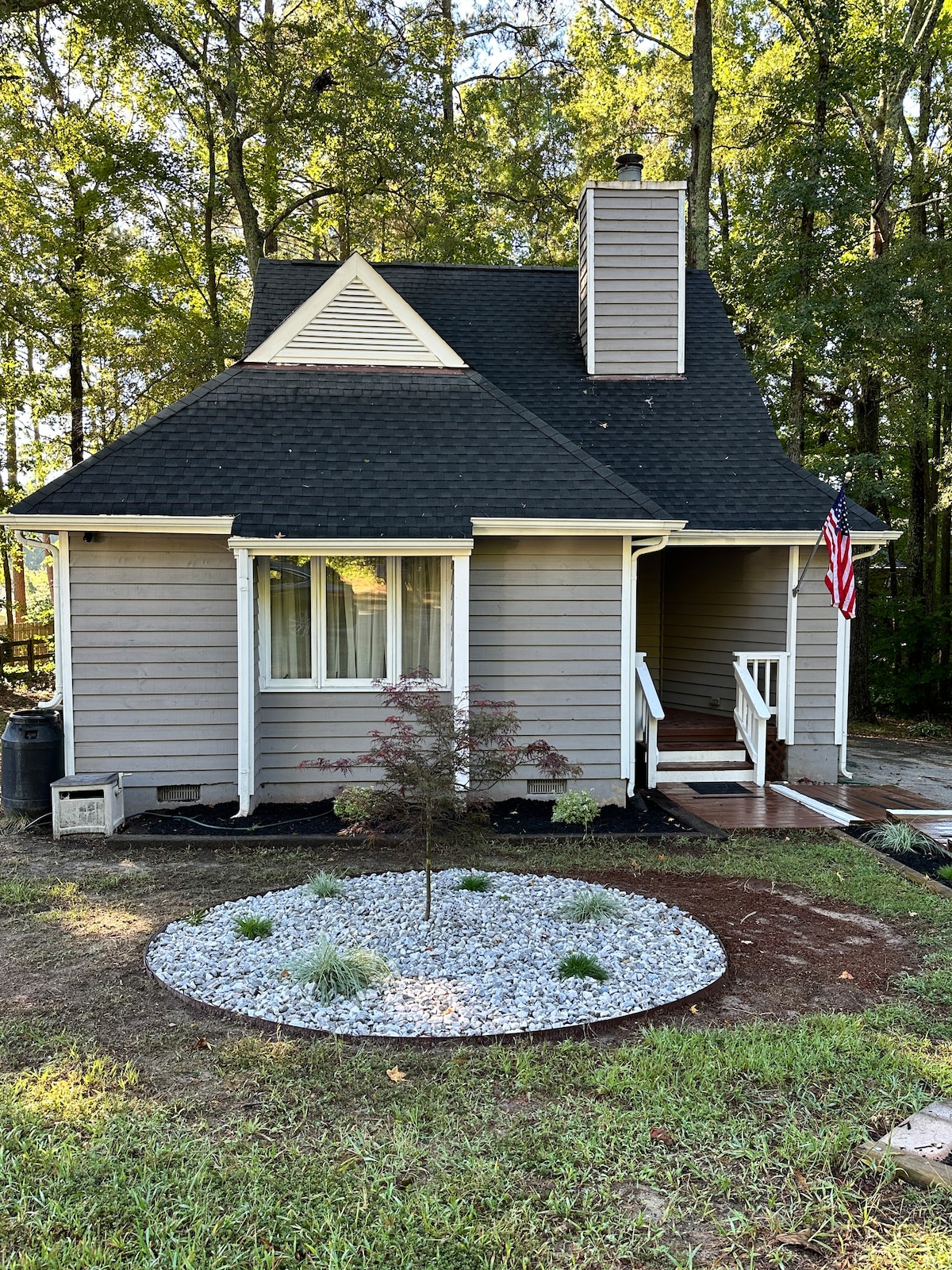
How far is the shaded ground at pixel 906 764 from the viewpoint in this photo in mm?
9548

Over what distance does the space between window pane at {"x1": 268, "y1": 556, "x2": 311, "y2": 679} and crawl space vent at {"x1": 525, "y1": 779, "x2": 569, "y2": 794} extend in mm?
2422

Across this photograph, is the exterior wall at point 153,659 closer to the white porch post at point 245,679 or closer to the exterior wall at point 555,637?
the white porch post at point 245,679

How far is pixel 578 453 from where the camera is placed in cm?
854

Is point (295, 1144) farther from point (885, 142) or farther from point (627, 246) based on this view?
point (885, 142)

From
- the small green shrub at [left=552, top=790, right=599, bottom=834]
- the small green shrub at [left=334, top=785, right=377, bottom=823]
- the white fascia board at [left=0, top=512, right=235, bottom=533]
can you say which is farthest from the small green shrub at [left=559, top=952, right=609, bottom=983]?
the white fascia board at [left=0, top=512, right=235, bottom=533]

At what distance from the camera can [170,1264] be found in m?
2.44

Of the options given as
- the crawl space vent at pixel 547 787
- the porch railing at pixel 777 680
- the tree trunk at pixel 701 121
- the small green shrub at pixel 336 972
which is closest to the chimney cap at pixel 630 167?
the tree trunk at pixel 701 121

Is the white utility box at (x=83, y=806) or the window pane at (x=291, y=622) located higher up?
the window pane at (x=291, y=622)

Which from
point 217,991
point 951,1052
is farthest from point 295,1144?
point 951,1052

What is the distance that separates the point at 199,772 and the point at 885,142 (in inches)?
639

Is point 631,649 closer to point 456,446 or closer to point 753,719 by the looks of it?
point 753,719

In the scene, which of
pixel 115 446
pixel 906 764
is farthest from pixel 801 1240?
pixel 906 764

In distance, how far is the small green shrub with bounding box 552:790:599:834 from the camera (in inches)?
293

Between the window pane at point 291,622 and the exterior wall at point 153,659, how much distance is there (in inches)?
15.8
